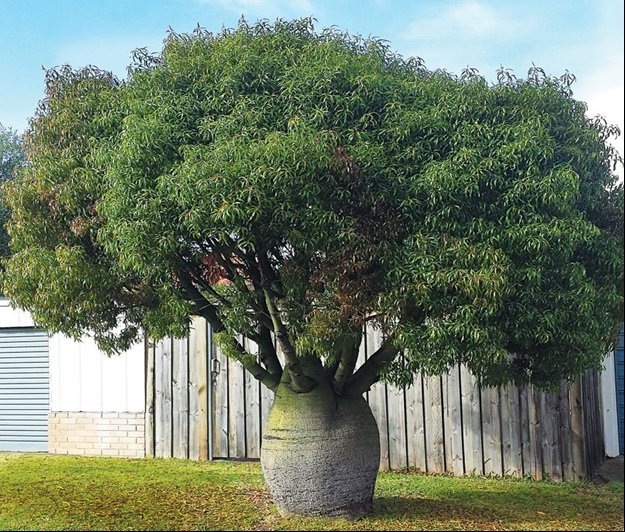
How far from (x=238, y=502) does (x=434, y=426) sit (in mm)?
2783

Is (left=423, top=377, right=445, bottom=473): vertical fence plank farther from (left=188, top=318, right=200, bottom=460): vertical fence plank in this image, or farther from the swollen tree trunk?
(left=188, top=318, right=200, bottom=460): vertical fence plank

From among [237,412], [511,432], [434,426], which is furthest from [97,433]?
[511,432]

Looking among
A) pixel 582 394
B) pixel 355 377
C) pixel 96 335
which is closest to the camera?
pixel 355 377

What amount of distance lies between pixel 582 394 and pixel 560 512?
77.8 inches

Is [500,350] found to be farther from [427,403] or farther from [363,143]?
[427,403]

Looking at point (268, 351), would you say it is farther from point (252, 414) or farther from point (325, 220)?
A: point (252, 414)

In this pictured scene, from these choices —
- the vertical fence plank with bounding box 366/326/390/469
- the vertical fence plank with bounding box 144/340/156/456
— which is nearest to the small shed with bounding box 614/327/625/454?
the vertical fence plank with bounding box 366/326/390/469

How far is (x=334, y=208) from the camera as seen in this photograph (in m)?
Result: 6.34

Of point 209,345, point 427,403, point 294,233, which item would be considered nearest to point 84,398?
point 209,345

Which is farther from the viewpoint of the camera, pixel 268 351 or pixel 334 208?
pixel 268 351

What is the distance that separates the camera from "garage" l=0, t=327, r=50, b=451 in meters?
12.4

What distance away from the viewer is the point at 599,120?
7.17m

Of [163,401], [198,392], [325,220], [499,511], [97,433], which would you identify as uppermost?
[325,220]

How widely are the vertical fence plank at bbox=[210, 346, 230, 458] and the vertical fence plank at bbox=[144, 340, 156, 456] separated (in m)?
0.94
